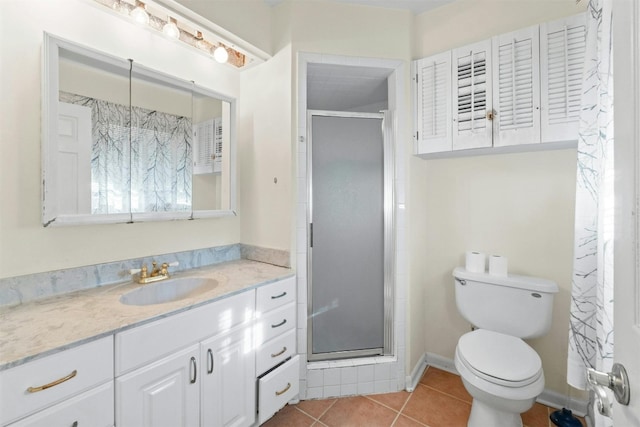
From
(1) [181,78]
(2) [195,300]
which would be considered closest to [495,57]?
(1) [181,78]

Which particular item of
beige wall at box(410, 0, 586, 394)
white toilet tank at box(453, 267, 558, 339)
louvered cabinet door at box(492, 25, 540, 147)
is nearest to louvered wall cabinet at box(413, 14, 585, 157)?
louvered cabinet door at box(492, 25, 540, 147)

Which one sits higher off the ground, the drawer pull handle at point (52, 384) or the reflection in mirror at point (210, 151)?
the reflection in mirror at point (210, 151)

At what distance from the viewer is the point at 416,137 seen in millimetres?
1988

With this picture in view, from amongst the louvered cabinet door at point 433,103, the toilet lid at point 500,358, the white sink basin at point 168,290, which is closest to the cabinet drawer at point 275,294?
the white sink basin at point 168,290

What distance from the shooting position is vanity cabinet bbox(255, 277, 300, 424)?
152cm

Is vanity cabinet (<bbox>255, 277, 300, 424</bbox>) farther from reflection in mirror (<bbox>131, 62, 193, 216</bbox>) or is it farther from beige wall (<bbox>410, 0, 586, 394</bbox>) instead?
beige wall (<bbox>410, 0, 586, 394</bbox>)

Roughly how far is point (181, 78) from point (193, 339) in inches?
58.0

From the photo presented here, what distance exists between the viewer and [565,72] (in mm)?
1561

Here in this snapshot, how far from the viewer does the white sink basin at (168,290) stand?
55.0 inches

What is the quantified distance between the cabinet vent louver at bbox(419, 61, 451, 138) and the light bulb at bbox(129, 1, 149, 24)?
1.69 metres

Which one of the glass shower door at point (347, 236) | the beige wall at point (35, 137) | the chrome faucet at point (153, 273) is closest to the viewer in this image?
the beige wall at point (35, 137)

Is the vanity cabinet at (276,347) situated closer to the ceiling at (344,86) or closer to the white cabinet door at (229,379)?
the white cabinet door at (229,379)

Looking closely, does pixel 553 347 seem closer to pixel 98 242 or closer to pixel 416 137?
pixel 416 137

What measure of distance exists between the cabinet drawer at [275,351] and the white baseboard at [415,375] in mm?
861
